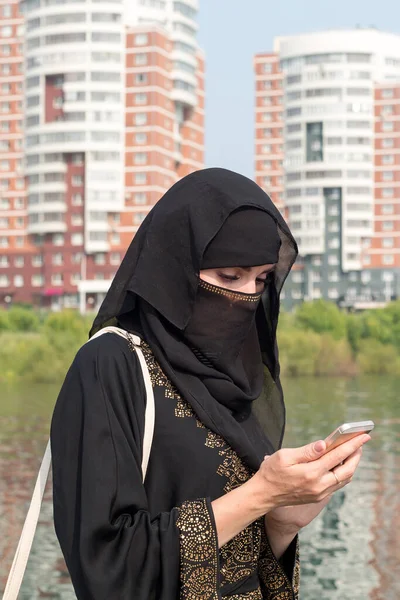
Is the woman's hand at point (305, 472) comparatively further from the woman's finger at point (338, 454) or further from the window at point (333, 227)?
the window at point (333, 227)

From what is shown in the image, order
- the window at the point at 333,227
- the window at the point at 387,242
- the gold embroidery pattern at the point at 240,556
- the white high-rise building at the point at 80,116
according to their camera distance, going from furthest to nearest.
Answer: the window at the point at 333,227
the window at the point at 387,242
the white high-rise building at the point at 80,116
the gold embroidery pattern at the point at 240,556

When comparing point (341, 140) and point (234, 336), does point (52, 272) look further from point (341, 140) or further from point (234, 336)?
point (234, 336)

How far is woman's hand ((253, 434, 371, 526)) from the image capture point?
44.1 inches

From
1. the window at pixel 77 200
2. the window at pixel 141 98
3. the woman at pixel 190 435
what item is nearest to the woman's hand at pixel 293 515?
the woman at pixel 190 435

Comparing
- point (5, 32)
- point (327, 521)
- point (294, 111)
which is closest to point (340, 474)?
point (327, 521)

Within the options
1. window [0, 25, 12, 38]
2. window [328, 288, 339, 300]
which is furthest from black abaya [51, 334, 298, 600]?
window [328, 288, 339, 300]

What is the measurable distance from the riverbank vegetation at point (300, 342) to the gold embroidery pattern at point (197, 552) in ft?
68.1

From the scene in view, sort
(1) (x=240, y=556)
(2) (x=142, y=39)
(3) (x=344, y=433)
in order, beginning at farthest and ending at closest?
(2) (x=142, y=39) → (1) (x=240, y=556) → (3) (x=344, y=433)

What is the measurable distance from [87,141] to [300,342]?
13.6 meters

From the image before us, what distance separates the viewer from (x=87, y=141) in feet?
119

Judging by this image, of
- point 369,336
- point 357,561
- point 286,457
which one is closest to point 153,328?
point 286,457

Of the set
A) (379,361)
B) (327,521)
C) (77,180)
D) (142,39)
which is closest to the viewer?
(327,521)

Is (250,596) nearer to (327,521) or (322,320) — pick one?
(327,521)

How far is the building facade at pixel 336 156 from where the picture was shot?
134ft
